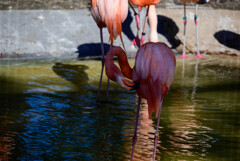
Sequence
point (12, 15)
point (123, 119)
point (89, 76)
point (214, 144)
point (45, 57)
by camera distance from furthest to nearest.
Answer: point (12, 15)
point (45, 57)
point (89, 76)
point (123, 119)
point (214, 144)

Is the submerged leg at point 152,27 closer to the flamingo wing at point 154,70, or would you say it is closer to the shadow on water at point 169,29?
the shadow on water at point 169,29

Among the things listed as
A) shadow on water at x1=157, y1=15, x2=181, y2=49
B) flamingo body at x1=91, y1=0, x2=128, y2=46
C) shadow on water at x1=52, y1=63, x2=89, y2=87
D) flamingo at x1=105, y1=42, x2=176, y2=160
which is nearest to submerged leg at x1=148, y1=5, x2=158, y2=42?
shadow on water at x1=52, y1=63, x2=89, y2=87

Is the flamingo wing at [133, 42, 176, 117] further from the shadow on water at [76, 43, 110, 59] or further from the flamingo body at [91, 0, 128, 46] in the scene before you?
the shadow on water at [76, 43, 110, 59]

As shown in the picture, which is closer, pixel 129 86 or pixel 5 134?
pixel 129 86

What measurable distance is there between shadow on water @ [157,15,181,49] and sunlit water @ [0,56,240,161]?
69.1 inches

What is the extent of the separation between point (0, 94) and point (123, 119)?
137 cm

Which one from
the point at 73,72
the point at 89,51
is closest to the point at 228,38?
the point at 89,51

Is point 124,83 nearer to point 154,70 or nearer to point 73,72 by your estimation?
point 154,70

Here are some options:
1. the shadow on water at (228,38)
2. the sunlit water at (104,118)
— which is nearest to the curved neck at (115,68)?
the sunlit water at (104,118)

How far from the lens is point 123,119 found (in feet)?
11.4

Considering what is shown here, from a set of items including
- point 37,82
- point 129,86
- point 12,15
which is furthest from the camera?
point 12,15

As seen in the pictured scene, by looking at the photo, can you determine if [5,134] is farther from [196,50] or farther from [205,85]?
[196,50]

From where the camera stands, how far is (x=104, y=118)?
3.51 meters

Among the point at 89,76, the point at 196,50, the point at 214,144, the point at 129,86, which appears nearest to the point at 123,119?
the point at 214,144
